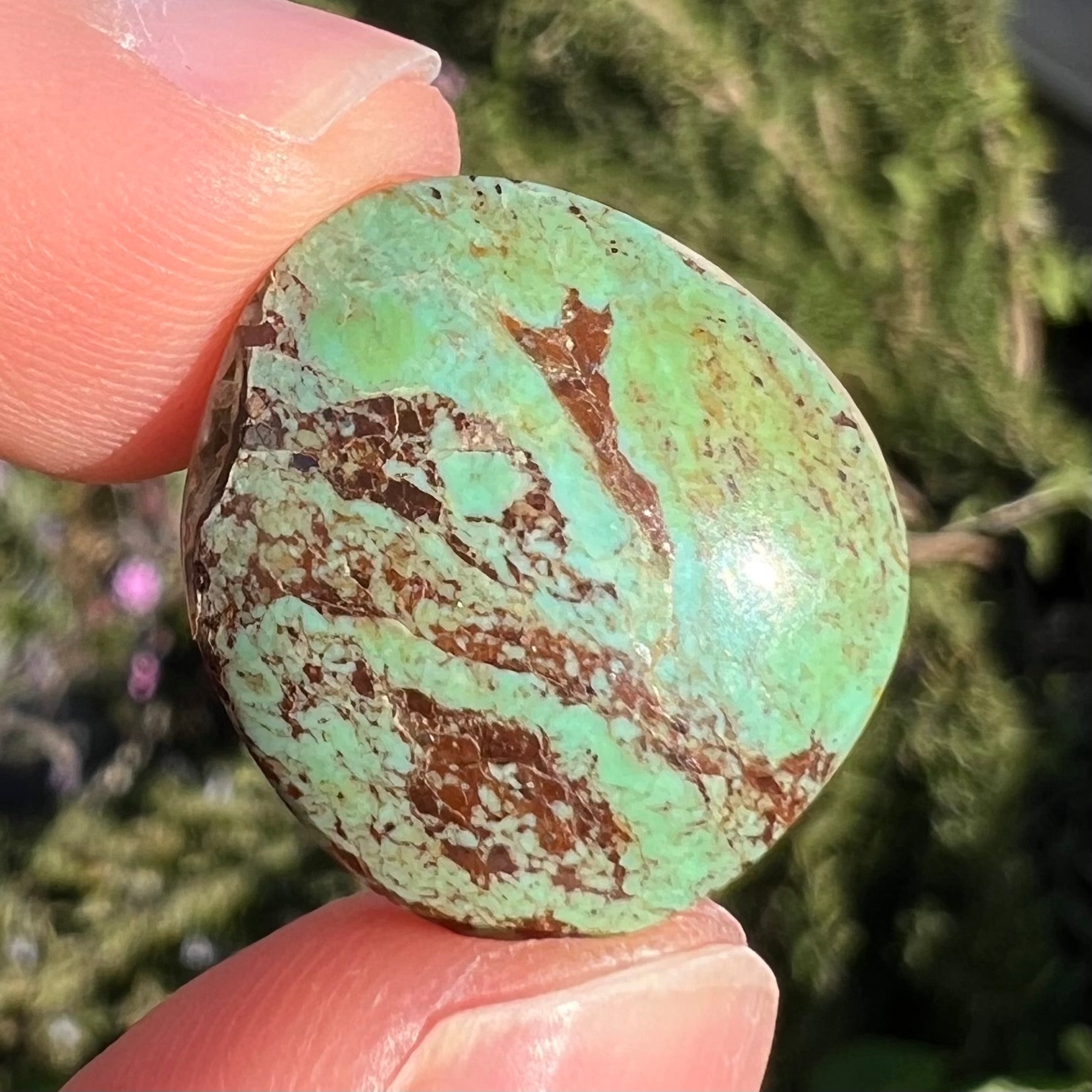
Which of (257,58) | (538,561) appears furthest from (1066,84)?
(538,561)

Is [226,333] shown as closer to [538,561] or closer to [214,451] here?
[214,451]

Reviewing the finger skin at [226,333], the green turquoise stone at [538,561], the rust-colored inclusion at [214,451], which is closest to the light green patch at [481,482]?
the green turquoise stone at [538,561]

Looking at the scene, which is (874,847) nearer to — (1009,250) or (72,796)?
(1009,250)

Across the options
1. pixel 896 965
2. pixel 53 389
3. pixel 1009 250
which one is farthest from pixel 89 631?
pixel 1009 250

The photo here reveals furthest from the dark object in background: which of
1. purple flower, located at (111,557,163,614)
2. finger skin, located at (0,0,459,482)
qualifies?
purple flower, located at (111,557,163,614)

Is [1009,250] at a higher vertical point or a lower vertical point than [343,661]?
higher

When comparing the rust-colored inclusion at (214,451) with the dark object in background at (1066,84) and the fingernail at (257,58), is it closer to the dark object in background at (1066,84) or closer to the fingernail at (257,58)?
the fingernail at (257,58)
